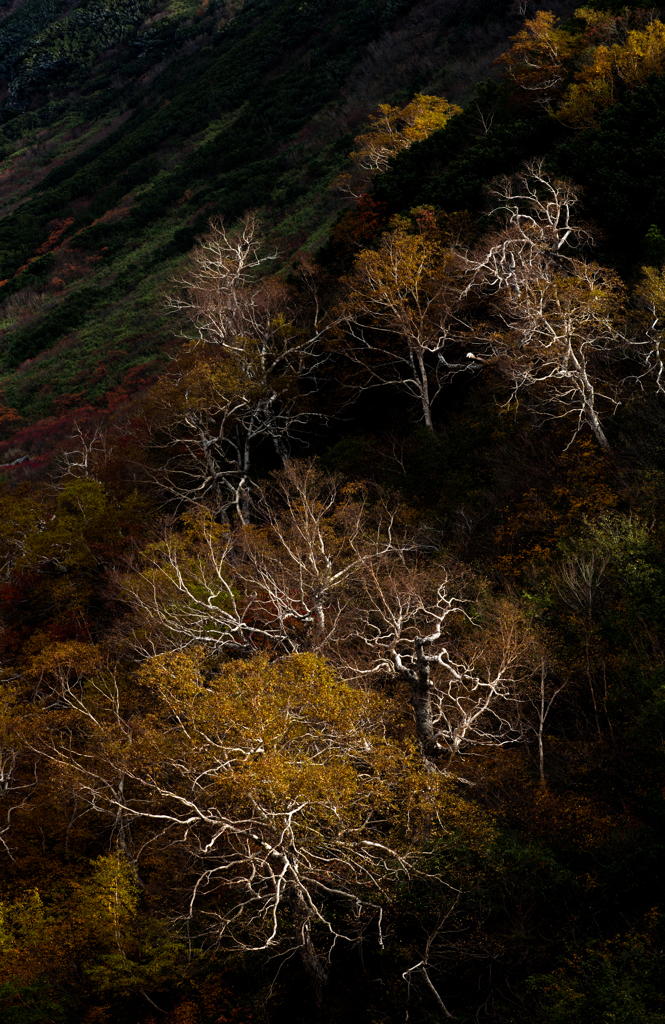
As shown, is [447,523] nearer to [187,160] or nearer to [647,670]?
[647,670]

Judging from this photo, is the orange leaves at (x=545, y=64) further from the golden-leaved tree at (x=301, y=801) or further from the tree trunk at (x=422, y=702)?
the golden-leaved tree at (x=301, y=801)

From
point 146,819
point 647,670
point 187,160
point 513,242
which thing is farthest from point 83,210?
point 647,670

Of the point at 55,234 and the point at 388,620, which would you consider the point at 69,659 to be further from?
the point at 55,234

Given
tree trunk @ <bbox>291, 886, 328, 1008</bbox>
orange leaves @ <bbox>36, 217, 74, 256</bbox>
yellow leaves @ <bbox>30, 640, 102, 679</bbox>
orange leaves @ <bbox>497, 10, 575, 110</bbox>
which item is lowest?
orange leaves @ <bbox>36, 217, 74, 256</bbox>

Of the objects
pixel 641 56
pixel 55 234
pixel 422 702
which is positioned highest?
pixel 641 56

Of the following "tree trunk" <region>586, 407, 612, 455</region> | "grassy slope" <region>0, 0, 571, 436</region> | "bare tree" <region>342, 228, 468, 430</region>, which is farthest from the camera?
"grassy slope" <region>0, 0, 571, 436</region>

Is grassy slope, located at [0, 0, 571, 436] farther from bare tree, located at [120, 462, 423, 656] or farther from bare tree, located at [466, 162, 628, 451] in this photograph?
bare tree, located at [466, 162, 628, 451]

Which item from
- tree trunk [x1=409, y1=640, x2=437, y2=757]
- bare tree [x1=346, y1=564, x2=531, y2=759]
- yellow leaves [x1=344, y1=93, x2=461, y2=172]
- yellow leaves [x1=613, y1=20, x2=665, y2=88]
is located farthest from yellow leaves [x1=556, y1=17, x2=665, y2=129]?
tree trunk [x1=409, y1=640, x2=437, y2=757]

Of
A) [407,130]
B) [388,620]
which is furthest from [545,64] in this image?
[388,620]
